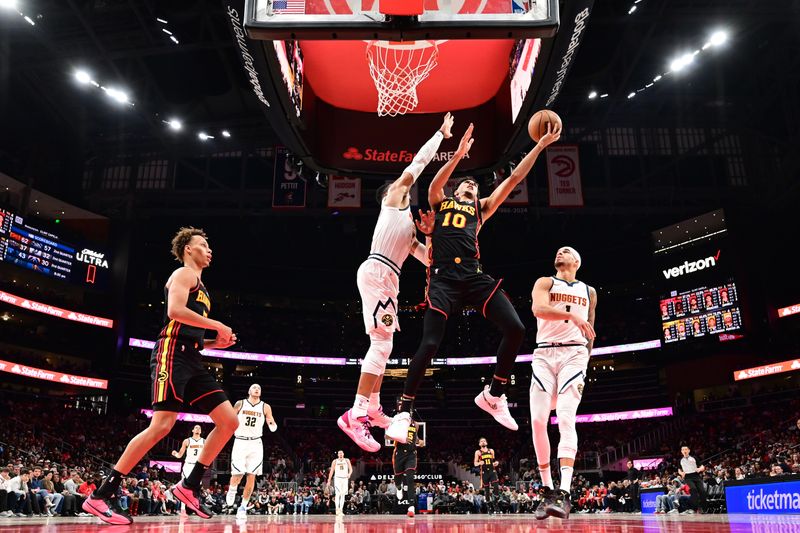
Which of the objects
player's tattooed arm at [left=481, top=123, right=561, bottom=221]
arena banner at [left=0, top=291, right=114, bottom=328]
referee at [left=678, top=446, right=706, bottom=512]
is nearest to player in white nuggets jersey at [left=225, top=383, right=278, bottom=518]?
player's tattooed arm at [left=481, top=123, right=561, bottom=221]

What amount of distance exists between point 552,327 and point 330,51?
16.0 ft

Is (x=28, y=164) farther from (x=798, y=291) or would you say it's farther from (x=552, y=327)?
(x=798, y=291)

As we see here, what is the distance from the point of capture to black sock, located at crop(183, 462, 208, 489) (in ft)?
17.1

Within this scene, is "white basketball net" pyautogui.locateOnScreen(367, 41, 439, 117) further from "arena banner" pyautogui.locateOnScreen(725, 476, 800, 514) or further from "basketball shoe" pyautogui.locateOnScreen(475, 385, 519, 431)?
"arena banner" pyautogui.locateOnScreen(725, 476, 800, 514)

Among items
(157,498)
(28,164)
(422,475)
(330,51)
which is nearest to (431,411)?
(422,475)

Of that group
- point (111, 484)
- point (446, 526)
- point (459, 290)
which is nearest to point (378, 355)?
point (459, 290)

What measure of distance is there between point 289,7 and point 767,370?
26493mm

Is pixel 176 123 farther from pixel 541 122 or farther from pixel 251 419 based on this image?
pixel 541 122

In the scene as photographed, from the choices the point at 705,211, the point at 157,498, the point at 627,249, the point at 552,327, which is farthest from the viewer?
the point at 627,249

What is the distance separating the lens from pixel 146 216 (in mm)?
28281

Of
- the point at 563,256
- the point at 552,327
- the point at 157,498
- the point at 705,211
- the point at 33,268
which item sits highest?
the point at 705,211

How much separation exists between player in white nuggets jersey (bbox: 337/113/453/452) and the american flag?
152 centimetres

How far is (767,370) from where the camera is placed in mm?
25484

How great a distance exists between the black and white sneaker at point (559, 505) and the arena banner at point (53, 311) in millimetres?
24609
